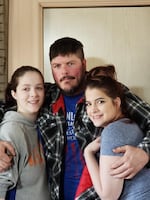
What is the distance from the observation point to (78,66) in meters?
1.68

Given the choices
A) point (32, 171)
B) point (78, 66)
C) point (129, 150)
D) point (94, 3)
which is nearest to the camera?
point (129, 150)

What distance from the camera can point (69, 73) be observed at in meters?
1.66

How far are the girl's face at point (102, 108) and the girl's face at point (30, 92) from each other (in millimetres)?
342

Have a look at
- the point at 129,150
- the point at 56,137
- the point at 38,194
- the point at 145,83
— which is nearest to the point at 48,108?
the point at 56,137

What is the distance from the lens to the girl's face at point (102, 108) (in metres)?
1.35

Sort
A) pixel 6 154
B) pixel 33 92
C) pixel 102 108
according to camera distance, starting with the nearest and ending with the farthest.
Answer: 1. pixel 102 108
2. pixel 6 154
3. pixel 33 92

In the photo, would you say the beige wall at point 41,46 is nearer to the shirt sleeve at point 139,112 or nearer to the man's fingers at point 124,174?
the shirt sleeve at point 139,112

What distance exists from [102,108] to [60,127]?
0.36 metres

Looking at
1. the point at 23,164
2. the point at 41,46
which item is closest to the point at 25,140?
the point at 23,164

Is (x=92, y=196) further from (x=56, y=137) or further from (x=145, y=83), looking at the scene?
(x=145, y=83)

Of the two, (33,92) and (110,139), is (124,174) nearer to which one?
(110,139)

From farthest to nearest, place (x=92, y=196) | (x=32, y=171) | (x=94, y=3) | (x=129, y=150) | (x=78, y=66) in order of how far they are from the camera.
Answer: (x=94, y=3) < (x=78, y=66) < (x=32, y=171) < (x=92, y=196) < (x=129, y=150)

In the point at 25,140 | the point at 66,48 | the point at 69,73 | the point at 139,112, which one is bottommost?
the point at 25,140

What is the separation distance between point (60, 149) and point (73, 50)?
48cm
